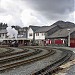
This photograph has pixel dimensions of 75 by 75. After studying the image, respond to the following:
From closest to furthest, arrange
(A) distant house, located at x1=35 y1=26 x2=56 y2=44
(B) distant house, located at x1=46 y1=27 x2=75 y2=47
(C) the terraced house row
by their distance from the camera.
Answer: (B) distant house, located at x1=46 y1=27 x2=75 y2=47 → (C) the terraced house row → (A) distant house, located at x1=35 y1=26 x2=56 y2=44

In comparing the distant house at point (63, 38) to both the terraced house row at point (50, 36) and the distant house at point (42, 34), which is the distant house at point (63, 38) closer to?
the terraced house row at point (50, 36)

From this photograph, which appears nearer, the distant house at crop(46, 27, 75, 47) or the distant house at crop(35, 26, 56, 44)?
the distant house at crop(46, 27, 75, 47)

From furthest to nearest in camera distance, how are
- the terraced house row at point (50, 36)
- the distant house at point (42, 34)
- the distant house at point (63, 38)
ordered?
the distant house at point (42, 34) → the terraced house row at point (50, 36) → the distant house at point (63, 38)

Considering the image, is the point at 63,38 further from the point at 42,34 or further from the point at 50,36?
the point at 42,34

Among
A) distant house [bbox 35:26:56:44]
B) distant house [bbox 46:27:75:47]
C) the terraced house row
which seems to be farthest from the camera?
distant house [bbox 35:26:56:44]

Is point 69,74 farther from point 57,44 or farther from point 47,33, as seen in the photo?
point 47,33

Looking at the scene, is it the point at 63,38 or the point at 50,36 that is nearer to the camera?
the point at 63,38

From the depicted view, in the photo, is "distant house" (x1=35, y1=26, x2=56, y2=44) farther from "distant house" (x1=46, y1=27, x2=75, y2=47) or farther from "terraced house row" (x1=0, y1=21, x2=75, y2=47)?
"distant house" (x1=46, y1=27, x2=75, y2=47)

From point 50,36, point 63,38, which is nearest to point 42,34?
point 50,36

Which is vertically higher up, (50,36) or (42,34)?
(42,34)

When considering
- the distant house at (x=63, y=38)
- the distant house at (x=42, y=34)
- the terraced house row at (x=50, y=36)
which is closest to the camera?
the distant house at (x=63, y=38)

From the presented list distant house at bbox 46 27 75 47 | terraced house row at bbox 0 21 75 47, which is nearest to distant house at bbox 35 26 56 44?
terraced house row at bbox 0 21 75 47

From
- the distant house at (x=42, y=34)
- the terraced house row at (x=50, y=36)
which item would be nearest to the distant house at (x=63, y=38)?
the terraced house row at (x=50, y=36)

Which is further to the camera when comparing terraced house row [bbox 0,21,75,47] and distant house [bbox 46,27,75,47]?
terraced house row [bbox 0,21,75,47]
